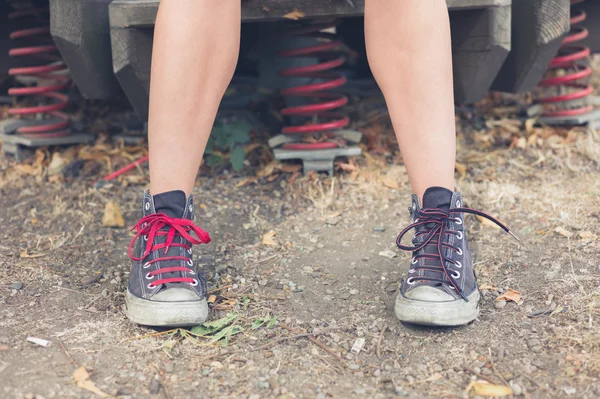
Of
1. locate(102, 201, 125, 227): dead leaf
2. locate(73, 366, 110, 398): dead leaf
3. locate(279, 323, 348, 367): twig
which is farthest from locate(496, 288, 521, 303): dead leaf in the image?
locate(102, 201, 125, 227): dead leaf

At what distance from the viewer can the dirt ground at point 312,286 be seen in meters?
1.50

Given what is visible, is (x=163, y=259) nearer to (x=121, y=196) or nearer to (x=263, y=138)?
(x=121, y=196)

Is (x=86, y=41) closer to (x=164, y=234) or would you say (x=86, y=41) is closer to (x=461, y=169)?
(x=164, y=234)

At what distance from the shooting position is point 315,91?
8.86 feet

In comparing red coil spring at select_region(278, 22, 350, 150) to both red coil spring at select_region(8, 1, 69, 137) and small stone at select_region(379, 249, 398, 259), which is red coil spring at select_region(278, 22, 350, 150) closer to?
small stone at select_region(379, 249, 398, 259)

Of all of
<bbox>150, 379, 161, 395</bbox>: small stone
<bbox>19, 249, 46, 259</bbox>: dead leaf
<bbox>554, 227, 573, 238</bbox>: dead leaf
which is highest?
<bbox>554, 227, 573, 238</bbox>: dead leaf

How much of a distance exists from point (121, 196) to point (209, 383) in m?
1.27

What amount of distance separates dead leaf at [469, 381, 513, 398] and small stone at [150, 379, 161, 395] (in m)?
0.71

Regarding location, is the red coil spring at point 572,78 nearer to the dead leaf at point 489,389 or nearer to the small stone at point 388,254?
the small stone at point 388,254

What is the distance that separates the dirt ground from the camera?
1.50 meters

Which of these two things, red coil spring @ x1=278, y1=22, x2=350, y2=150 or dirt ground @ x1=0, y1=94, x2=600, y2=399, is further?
red coil spring @ x1=278, y1=22, x2=350, y2=150

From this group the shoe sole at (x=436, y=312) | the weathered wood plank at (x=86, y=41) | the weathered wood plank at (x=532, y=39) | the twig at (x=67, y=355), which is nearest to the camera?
the twig at (x=67, y=355)

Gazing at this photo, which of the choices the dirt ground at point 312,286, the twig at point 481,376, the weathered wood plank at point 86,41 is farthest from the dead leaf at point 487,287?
the weathered wood plank at point 86,41

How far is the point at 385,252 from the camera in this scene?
2.13 metres
